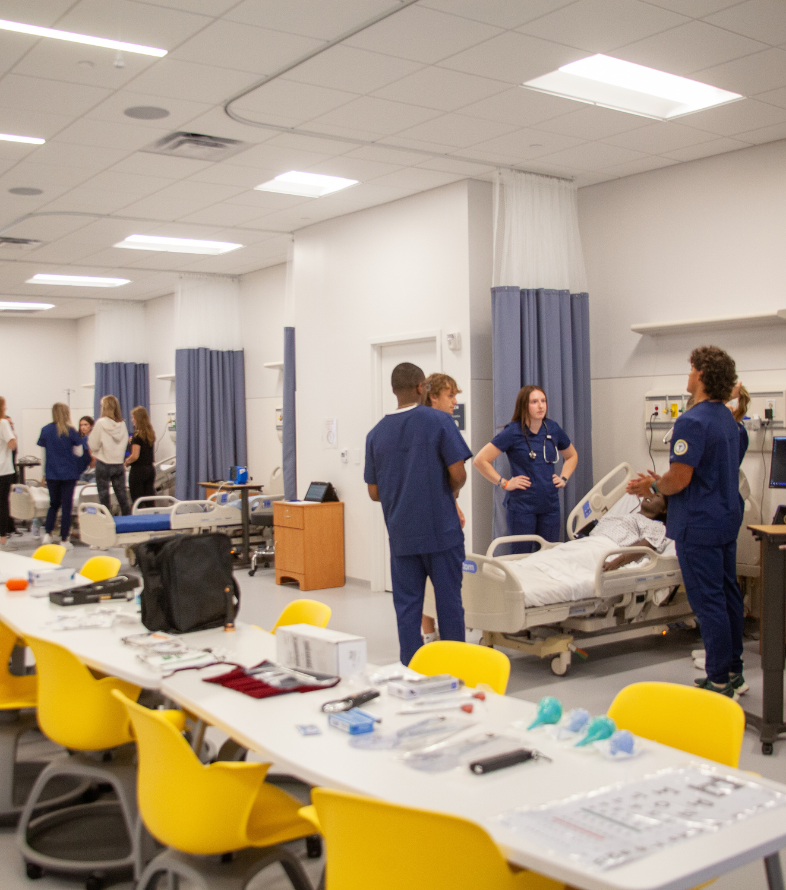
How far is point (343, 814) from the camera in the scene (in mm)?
1700

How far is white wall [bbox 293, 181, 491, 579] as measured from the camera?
271 inches

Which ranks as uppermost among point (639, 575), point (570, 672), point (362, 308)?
point (362, 308)

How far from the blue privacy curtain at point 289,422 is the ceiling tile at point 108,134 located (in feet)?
9.80

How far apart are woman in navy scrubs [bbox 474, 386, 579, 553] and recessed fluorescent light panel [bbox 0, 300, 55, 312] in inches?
387

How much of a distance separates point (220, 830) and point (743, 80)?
451cm

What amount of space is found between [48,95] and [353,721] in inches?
160

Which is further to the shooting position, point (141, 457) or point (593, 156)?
point (141, 457)

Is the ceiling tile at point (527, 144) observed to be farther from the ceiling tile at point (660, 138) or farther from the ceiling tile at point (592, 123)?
the ceiling tile at point (660, 138)

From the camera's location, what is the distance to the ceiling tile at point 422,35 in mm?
4000

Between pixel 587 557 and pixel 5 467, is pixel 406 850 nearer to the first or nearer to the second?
pixel 587 557

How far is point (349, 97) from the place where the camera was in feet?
16.4

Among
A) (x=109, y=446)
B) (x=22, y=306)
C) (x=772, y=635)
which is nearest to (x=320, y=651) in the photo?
(x=772, y=635)

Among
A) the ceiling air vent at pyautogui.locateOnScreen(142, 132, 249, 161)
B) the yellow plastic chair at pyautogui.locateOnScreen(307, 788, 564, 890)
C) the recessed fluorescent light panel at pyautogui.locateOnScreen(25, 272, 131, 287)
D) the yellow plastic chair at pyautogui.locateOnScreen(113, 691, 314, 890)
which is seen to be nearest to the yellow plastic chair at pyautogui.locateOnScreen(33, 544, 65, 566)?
the ceiling air vent at pyautogui.locateOnScreen(142, 132, 249, 161)

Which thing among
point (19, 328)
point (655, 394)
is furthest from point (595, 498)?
point (19, 328)
